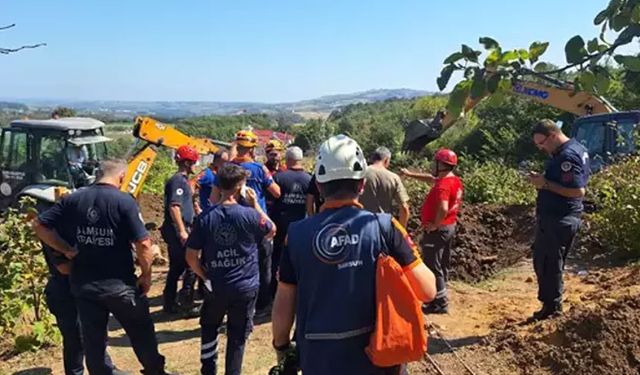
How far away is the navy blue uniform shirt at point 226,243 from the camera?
4.57m

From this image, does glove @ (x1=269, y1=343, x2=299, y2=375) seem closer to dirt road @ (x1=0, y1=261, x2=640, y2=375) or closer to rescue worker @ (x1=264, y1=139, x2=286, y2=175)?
dirt road @ (x1=0, y1=261, x2=640, y2=375)

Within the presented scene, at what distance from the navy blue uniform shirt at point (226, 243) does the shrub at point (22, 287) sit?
2287mm

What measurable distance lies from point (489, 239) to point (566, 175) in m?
4.81

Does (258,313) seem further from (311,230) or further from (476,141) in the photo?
(476,141)

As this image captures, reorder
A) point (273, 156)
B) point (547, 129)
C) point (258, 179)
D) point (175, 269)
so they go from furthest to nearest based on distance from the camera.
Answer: point (273, 156), point (175, 269), point (258, 179), point (547, 129)

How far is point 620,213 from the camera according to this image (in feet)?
26.2

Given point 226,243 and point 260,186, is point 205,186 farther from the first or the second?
point 226,243

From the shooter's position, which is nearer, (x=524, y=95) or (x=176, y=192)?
(x=176, y=192)

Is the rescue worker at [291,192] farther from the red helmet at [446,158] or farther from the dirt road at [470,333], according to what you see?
the red helmet at [446,158]

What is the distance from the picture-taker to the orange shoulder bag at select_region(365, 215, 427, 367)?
2.55 metres

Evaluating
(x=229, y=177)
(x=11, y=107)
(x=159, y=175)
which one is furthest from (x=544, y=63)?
(x=11, y=107)

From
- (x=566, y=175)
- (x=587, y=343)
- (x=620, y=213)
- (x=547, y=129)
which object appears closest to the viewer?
(x=587, y=343)

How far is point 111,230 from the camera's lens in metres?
4.20

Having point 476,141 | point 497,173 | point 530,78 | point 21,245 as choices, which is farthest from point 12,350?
point 476,141
